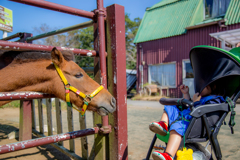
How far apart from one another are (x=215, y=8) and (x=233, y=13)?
138cm

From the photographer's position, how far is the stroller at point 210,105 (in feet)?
5.63

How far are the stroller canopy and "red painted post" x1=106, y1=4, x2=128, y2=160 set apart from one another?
95 cm

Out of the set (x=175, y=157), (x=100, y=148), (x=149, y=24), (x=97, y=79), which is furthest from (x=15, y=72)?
(x=149, y=24)

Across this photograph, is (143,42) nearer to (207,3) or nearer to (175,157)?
(207,3)

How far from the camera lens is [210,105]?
1754 mm

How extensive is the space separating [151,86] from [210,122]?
10.6 meters

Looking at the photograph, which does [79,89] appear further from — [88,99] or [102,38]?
[102,38]

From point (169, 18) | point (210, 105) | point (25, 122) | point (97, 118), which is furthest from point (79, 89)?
point (169, 18)

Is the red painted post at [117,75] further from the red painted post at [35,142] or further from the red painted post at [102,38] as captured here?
the red painted post at [35,142]

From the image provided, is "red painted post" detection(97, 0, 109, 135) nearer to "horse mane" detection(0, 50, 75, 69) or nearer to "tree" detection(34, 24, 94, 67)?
"horse mane" detection(0, 50, 75, 69)

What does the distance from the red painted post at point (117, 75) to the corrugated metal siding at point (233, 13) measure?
9.78 m

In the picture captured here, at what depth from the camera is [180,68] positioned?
11.7 m

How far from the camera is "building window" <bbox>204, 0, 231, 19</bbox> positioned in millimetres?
10380

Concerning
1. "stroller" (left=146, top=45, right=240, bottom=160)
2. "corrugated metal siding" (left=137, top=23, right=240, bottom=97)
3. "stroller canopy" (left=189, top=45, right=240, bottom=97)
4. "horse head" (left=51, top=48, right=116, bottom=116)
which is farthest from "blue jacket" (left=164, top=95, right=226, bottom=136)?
"corrugated metal siding" (left=137, top=23, right=240, bottom=97)
